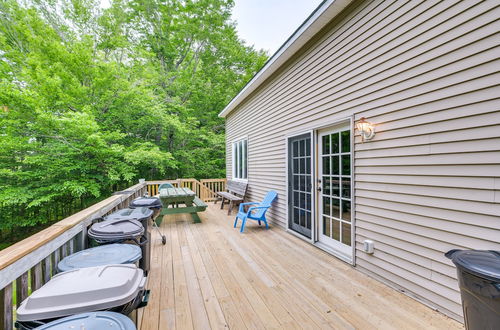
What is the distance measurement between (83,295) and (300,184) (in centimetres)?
370

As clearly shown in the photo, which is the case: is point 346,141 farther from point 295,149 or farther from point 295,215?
point 295,215

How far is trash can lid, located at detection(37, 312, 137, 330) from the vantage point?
841 millimetres

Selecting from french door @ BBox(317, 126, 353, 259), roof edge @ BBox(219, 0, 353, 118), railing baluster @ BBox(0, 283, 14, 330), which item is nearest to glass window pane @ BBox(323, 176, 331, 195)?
french door @ BBox(317, 126, 353, 259)

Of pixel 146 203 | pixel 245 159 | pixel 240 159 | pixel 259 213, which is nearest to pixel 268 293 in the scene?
pixel 146 203

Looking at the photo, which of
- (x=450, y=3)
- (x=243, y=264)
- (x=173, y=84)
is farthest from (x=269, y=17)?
(x=243, y=264)

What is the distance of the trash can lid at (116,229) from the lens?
6.30 feet

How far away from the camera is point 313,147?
383 centimetres

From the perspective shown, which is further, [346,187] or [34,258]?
[346,187]

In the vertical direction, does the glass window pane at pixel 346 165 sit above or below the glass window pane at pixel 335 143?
below

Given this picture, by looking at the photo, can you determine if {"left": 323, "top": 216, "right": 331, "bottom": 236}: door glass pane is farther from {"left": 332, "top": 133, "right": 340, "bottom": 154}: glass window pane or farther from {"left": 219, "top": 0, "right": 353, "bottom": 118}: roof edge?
{"left": 219, "top": 0, "right": 353, "bottom": 118}: roof edge

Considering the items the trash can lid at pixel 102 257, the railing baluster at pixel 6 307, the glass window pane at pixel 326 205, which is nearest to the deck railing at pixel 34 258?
the railing baluster at pixel 6 307

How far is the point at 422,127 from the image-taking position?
224 centimetres

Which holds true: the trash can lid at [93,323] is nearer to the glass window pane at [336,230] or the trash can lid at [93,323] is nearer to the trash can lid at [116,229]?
the trash can lid at [116,229]

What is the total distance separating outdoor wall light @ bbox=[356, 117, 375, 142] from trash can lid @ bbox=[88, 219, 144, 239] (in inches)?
108
